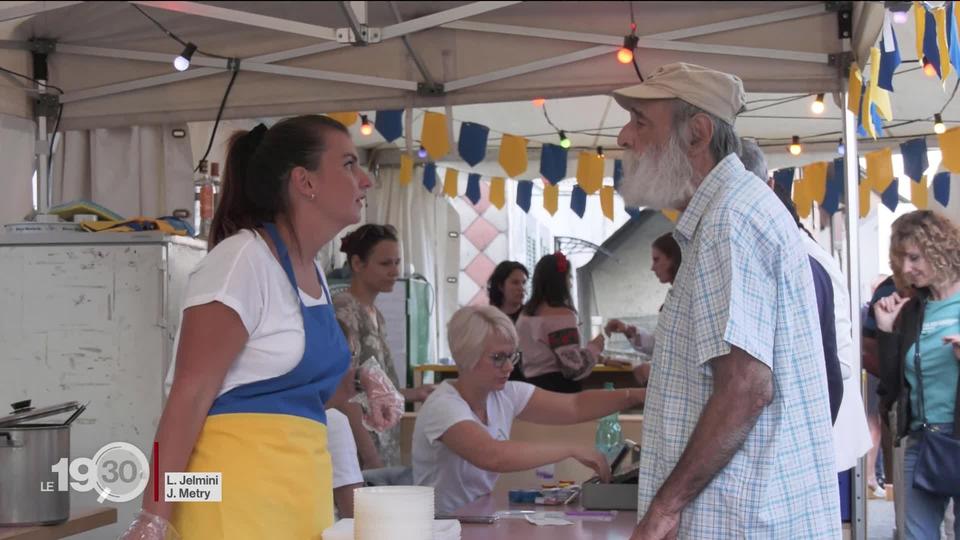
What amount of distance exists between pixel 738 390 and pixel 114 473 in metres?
2.15

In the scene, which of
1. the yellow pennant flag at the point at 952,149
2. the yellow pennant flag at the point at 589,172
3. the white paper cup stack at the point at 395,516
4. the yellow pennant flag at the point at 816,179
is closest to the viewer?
the white paper cup stack at the point at 395,516

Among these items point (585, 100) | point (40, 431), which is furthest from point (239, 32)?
point (585, 100)

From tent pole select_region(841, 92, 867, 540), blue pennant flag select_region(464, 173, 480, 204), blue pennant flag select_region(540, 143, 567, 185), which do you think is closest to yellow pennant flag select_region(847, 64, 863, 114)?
tent pole select_region(841, 92, 867, 540)

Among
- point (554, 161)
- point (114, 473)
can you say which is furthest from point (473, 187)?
point (114, 473)

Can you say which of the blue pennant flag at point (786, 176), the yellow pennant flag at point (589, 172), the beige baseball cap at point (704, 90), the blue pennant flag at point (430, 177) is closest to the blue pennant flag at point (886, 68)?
the beige baseball cap at point (704, 90)

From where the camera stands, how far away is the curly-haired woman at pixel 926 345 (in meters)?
4.02

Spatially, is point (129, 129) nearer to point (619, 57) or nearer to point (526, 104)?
point (619, 57)

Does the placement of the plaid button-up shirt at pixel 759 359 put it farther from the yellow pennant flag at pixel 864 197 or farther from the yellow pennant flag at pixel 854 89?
the yellow pennant flag at pixel 864 197

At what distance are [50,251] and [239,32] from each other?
101 cm

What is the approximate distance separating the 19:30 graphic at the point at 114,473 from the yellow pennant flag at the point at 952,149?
150 inches

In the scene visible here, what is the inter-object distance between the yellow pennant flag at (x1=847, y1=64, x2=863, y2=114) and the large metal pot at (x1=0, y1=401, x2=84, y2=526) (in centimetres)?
259

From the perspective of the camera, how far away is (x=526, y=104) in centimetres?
752

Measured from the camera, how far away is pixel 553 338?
566cm

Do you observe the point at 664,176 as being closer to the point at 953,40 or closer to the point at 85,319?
the point at 953,40
